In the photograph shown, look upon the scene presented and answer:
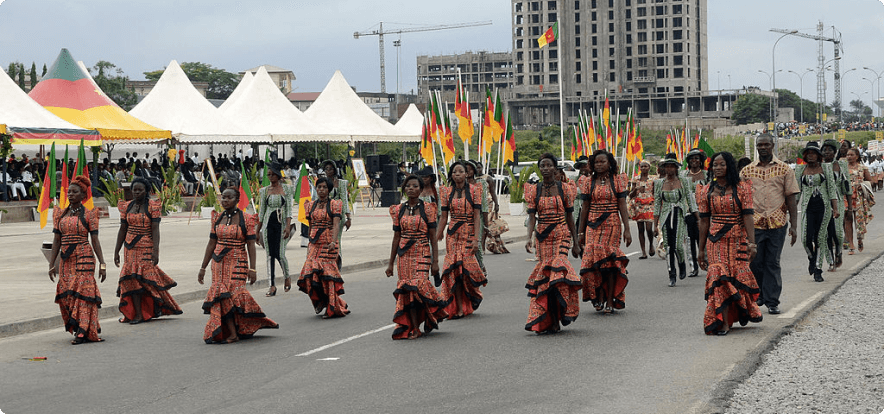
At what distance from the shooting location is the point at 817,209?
1360cm

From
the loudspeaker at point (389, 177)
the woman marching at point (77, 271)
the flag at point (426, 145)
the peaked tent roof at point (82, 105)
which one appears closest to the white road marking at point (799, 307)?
the woman marching at point (77, 271)

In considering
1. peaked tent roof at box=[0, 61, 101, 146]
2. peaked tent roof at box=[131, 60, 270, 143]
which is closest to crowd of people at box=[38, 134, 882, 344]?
peaked tent roof at box=[0, 61, 101, 146]

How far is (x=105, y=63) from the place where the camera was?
100438 millimetres

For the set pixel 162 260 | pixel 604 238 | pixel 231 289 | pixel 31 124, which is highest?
pixel 31 124

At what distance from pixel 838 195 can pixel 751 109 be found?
15200 cm

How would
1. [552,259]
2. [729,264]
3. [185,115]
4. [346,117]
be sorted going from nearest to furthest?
[729,264] < [552,259] < [185,115] < [346,117]

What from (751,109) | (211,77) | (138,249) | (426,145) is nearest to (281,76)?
(211,77)

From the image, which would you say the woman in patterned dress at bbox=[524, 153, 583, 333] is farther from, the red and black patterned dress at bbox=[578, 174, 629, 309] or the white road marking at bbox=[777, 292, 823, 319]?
the white road marking at bbox=[777, 292, 823, 319]

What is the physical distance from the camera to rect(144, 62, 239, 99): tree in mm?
135625

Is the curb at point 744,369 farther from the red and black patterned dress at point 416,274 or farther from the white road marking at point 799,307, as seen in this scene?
the red and black patterned dress at point 416,274

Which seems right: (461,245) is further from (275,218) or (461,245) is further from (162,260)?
(162,260)

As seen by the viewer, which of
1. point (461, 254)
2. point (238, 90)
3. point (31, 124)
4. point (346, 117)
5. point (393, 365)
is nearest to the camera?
point (393, 365)

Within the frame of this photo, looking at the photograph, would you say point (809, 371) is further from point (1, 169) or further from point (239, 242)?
point (1, 169)

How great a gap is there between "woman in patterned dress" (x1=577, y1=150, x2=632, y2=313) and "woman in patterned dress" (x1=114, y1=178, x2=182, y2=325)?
4.64m
